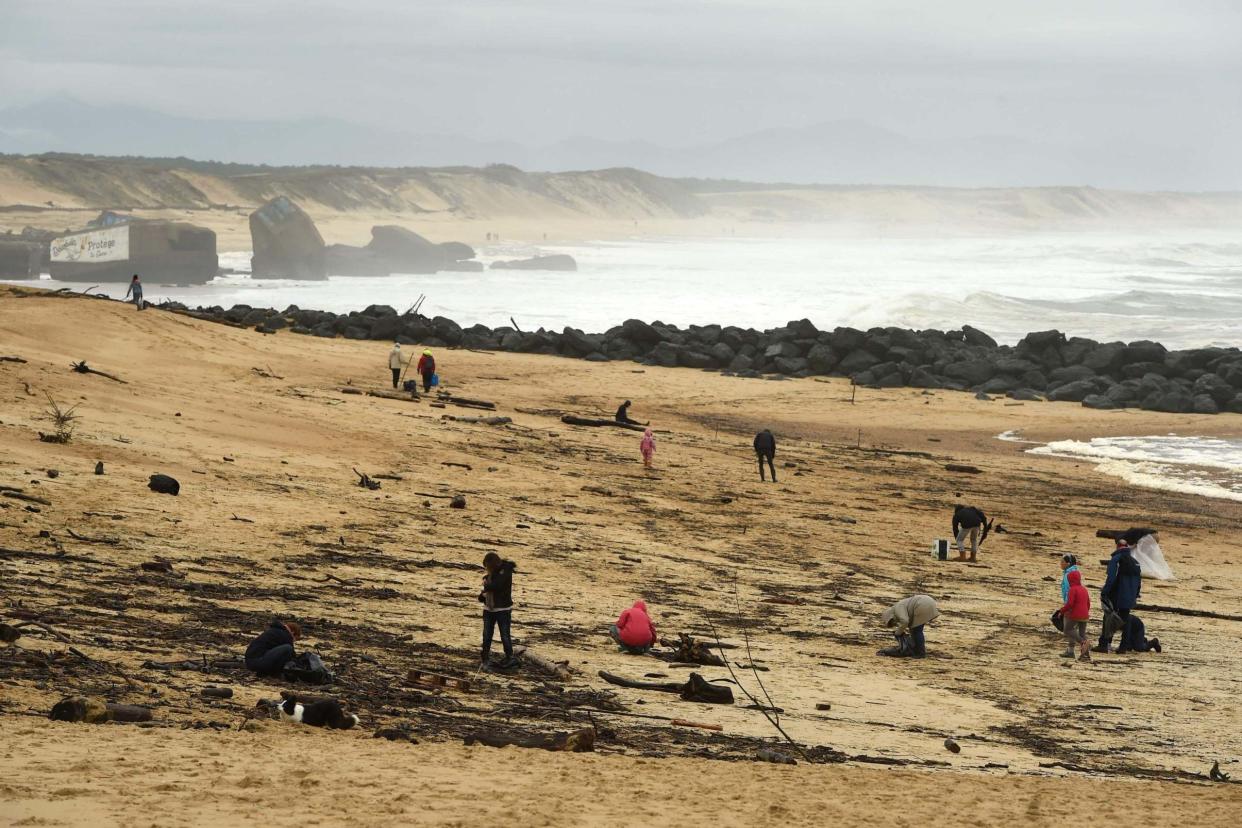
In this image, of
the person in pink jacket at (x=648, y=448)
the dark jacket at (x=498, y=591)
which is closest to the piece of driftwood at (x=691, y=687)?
the dark jacket at (x=498, y=591)

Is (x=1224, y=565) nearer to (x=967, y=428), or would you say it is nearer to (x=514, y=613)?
(x=514, y=613)

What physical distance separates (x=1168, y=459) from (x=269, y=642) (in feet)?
72.2

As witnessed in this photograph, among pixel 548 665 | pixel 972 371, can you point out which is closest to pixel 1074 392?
pixel 972 371

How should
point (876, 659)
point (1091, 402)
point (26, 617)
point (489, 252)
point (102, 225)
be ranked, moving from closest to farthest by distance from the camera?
1. point (26, 617)
2. point (876, 659)
3. point (1091, 402)
4. point (102, 225)
5. point (489, 252)

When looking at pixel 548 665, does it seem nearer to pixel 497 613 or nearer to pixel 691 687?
pixel 497 613

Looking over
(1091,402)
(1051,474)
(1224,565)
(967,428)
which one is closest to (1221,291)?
(1091,402)

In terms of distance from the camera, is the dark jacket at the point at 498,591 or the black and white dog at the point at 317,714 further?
the dark jacket at the point at 498,591

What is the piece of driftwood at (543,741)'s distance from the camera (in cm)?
827

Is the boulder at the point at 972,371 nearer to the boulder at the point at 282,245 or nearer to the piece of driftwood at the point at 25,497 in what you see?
the piece of driftwood at the point at 25,497

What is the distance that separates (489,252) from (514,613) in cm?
8439

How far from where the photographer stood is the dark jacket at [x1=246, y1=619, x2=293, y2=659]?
9.12 meters

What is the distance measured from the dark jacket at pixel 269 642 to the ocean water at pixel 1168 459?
18236mm

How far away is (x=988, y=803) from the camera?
26.1 feet

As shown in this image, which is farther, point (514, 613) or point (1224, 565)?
point (1224, 565)
